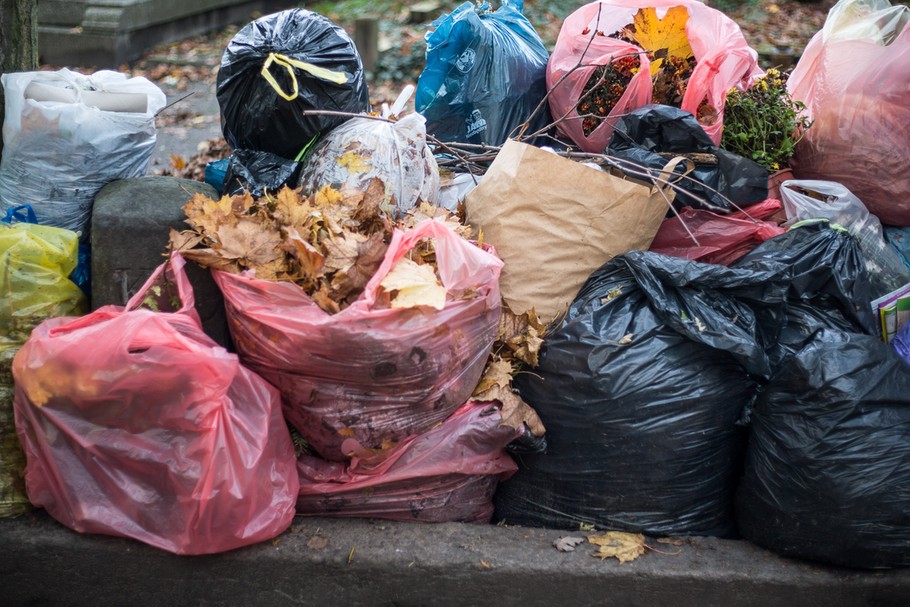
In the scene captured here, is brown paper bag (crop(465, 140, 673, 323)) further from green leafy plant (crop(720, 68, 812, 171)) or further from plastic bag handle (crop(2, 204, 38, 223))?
plastic bag handle (crop(2, 204, 38, 223))

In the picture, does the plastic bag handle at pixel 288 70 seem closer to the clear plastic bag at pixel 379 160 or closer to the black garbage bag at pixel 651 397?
the clear plastic bag at pixel 379 160

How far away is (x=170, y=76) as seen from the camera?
7.38 meters

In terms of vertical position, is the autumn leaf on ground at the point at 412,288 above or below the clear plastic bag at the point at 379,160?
below

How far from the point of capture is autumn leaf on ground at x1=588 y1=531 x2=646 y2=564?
2.34 m

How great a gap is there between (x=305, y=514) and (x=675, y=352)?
1167 mm

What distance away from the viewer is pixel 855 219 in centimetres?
277

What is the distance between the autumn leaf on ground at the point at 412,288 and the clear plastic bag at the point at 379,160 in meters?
0.42

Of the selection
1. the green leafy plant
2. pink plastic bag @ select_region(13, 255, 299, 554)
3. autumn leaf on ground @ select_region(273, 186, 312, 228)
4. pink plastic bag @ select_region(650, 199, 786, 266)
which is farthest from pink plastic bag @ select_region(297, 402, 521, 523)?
the green leafy plant

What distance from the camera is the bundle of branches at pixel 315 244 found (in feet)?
7.25

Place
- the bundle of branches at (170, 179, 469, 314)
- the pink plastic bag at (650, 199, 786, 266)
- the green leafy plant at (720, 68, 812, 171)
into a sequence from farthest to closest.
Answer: the green leafy plant at (720, 68, 812, 171) < the pink plastic bag at (650, 199, 786, 266) < the bundle of branches at (170, 179, 469, 314)

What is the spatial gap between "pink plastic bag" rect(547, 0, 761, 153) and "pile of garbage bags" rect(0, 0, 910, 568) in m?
0.02

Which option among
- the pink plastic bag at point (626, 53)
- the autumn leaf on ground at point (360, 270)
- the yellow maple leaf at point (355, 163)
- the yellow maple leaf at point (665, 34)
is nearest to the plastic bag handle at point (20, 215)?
the yellow maple leaf at point (355, 163)

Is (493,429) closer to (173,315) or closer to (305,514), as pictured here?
(305,514)

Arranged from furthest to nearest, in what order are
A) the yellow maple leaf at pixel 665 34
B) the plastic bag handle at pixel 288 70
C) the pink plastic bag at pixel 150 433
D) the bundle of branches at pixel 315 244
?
1. the yellow maple leaf at pixel 665 34
2. the plastic bag handle at pixel 288 70
3. the bundle of branches at pixel 315 244
4. the pink plastic bag at pixel 150 433
